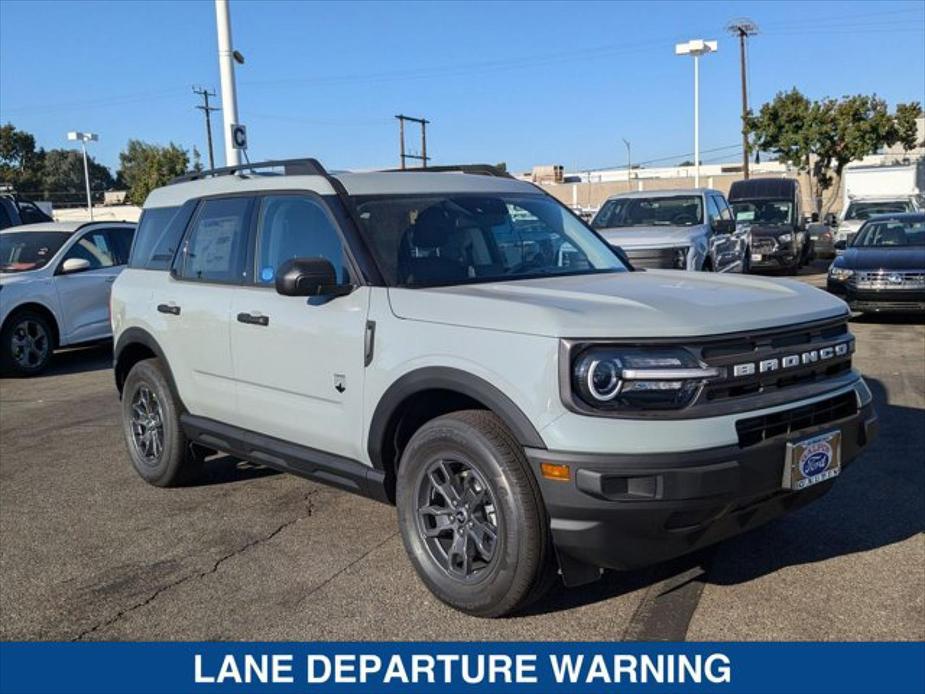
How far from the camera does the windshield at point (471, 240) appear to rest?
13.9 feet

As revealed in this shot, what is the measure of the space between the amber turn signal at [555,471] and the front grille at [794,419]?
26.0 inches

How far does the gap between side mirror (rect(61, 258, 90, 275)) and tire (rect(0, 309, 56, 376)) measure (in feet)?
2.05

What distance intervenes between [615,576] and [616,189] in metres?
58.9

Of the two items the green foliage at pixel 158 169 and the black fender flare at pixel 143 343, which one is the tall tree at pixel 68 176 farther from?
the black fender flare at pixel 143 343

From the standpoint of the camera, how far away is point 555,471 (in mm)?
3203

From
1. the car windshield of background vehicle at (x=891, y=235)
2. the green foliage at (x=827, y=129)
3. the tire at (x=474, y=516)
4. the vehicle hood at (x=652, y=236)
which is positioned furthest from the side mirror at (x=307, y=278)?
the green foliage at (x=827, y=129)

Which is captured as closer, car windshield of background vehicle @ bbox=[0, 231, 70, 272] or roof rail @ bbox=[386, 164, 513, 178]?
roof rail @ bbox=[386, 164, 513, 178]

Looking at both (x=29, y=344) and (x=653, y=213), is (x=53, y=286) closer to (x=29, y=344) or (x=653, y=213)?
(x=29, y=344)

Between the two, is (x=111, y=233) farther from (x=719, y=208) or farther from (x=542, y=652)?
→ (x=542, y=652)

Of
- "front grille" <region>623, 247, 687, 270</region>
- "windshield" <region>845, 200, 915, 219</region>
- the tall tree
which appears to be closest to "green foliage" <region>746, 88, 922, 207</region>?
"windshield" <region>845, 200, 915, 219</region>

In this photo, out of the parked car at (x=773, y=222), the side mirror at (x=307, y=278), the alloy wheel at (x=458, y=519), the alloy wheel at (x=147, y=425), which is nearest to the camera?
the alloy wheel at (x=458, y=519)

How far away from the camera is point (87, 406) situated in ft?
27.9

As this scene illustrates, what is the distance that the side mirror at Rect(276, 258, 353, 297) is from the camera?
397cm

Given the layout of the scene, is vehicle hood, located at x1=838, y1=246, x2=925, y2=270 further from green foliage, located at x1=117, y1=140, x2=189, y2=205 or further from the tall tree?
the tall tree
